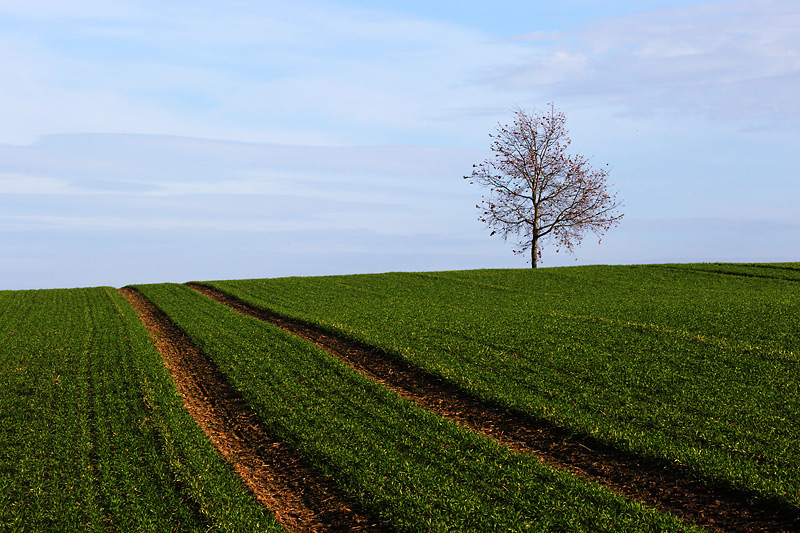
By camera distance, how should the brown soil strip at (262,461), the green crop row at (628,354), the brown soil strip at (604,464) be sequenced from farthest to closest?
the green crop row at (628,354) → the brown soil strip at (262,461) → the brown soil strip at (604,464)

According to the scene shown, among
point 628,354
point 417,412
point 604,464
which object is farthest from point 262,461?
point 628,354

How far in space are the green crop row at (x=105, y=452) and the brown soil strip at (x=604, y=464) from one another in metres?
6.33

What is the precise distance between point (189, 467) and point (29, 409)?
7907mm

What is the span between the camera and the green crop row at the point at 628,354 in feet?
47.4

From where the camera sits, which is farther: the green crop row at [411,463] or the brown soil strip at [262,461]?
the brown soil strip at [262,461]

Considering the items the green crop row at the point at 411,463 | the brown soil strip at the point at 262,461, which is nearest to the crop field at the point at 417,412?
the green crop row at the point at 411,463

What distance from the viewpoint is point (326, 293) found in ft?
140

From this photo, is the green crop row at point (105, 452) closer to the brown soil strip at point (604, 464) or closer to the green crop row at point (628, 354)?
the brown soil strip at point (604, 464)

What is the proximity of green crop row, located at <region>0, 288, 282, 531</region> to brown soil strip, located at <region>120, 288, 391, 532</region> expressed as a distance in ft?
1.49

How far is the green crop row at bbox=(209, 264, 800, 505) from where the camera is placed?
568 inches

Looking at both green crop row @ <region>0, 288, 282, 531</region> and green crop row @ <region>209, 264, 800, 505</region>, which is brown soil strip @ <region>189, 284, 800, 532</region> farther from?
green crop row @ <region>0, 288, 282, 531</region>

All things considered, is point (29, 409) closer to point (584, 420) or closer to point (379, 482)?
point (379, 482)

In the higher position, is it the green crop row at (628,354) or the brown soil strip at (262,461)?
the green crop row at (628,354)

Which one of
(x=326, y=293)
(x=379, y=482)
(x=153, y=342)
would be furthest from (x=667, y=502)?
(x=326, y=293)
